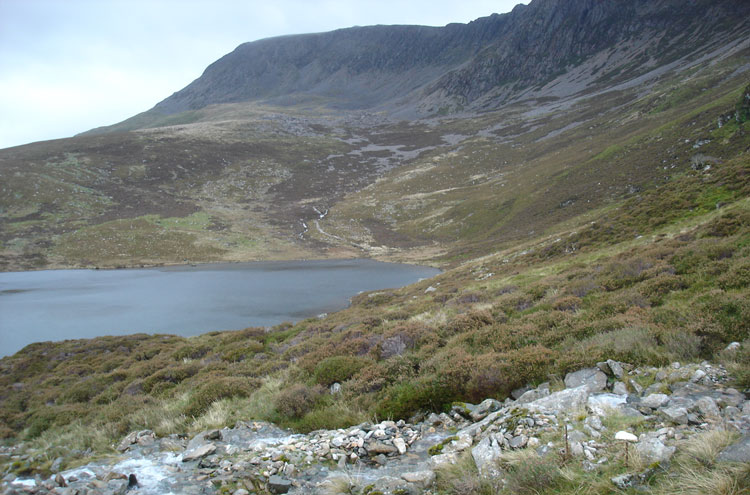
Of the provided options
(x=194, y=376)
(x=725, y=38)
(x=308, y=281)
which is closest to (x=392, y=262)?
(x=308, y=281)

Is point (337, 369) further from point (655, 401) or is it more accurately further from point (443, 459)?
point (655, 401)

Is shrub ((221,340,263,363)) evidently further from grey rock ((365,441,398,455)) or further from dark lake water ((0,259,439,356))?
dark lake water ((0,259,439,356))

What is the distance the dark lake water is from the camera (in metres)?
34.6

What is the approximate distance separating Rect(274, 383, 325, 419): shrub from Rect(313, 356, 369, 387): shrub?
76 centimetres

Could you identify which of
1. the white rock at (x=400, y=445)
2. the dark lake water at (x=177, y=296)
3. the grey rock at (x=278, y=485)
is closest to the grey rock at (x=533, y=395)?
the white rock at (x=400, y=445)

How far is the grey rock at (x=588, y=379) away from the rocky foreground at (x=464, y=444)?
2 centimetres

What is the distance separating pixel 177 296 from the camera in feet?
149

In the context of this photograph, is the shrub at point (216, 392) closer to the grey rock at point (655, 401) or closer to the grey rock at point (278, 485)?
the grey rock at point (278, 485)

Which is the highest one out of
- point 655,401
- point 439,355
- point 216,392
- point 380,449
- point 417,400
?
point 655,401

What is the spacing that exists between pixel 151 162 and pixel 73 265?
6690cm

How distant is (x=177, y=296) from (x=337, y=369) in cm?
4184

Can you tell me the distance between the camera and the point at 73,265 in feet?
223

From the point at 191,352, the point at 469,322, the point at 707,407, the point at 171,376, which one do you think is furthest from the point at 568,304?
the point at 191,352

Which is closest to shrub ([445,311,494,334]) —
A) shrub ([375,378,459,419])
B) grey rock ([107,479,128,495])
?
shrub ([375,378,459,419])
